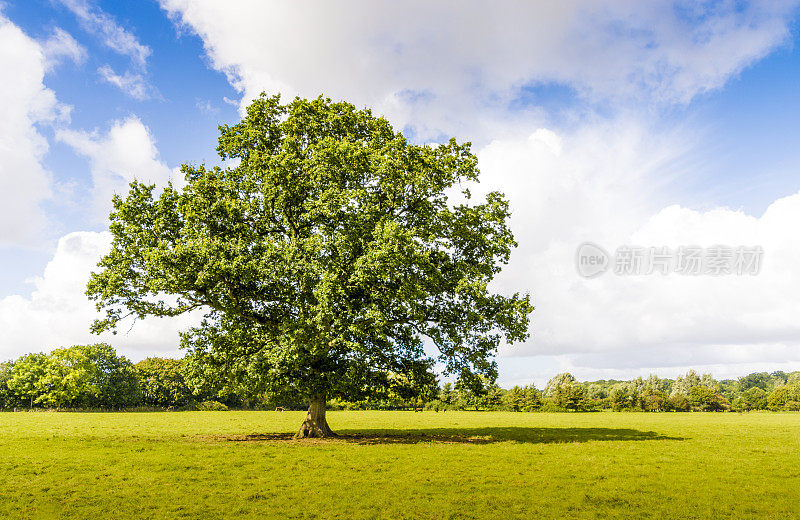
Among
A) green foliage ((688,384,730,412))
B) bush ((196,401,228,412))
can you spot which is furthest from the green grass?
green foliage ((688,384,730,412))

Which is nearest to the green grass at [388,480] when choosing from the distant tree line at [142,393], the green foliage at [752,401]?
the distant tree line at [142,393]

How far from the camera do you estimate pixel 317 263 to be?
26703mm

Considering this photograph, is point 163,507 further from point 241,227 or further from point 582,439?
point 582,439

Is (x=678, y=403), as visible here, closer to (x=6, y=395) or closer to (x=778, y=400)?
(x=778, y=400)

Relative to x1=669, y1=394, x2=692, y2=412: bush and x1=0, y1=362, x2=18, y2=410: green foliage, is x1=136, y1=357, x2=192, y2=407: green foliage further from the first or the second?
x1=669, y1=394, x2=692, y2=412: bush

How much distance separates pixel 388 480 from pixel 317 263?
1252cm

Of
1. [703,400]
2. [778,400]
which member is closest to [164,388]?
[703,400]

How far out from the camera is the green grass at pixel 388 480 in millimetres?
13883

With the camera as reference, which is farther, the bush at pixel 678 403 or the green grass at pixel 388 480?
the bush at pixel 678 403

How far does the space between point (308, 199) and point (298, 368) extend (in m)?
10.1

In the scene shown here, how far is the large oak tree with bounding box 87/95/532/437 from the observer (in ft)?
88.4

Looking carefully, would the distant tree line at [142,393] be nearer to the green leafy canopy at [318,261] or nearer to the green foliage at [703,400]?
the green foliage at [703,400]

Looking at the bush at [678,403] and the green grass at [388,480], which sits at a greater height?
the green grass at [388,480]

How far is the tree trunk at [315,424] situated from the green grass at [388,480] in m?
2.77
